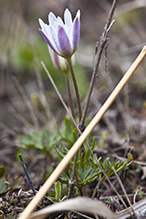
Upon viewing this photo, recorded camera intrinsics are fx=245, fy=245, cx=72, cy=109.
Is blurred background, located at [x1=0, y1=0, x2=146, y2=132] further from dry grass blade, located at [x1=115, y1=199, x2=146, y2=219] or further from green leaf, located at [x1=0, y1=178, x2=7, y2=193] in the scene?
dry grass blade, located at [x1=115, y1=199, x2=146, y2=219]

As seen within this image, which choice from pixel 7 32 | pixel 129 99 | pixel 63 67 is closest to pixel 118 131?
pixel 129 99

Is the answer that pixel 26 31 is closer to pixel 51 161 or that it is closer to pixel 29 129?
pixel 29 129

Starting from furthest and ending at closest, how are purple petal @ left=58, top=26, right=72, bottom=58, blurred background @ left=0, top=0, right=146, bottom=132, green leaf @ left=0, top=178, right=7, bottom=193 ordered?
1. blurred background @ left=0, top=0, right=146, bottom=132
2. green leaf @ left=0, top=178, right=7, bottom=193
3. purple petal @ left=58, top=26, right=72, bottom=58

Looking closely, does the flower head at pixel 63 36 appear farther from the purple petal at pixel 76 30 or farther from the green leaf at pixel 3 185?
the green leaf at pixel 3 185

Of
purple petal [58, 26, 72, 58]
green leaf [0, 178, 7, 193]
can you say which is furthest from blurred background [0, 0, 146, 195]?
purple petal [58, 26, 72, 58]

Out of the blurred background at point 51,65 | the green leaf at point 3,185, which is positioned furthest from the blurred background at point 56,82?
the green leaf at point 3,185

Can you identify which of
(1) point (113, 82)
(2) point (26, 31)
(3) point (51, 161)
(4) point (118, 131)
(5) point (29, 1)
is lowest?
(4) point (118, 131)
